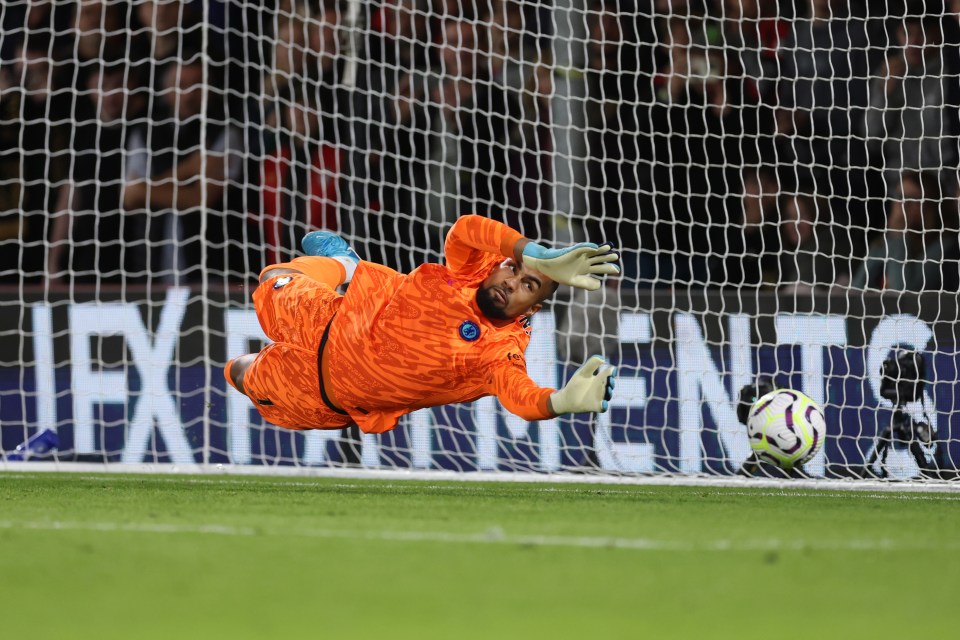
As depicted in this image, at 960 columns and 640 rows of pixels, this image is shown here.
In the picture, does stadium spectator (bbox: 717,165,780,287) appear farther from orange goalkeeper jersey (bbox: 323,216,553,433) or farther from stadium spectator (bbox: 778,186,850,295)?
orange goalkeeper jersey (bbox: 323,216,553,433)

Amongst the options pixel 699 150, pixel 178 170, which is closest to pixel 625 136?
pixel 699 150

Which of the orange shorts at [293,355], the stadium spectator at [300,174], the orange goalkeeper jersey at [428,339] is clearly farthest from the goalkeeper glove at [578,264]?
the stadium spectator at [300,174]

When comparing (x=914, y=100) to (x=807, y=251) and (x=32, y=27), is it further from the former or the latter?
(x=32, y=27)

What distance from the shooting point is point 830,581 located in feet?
10.4

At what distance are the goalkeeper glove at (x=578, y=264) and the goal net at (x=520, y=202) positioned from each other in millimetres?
2859

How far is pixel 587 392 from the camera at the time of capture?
4.65 metres

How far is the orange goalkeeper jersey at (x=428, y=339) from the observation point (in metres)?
5.26

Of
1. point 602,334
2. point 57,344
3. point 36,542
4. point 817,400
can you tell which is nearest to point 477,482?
point 602,334

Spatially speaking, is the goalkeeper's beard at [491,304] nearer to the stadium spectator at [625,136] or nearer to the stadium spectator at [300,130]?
the stadium spectator at [300,130]

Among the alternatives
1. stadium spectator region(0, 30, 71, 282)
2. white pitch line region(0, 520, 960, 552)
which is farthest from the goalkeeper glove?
stadium spectator region(0, 30, 71, 282)

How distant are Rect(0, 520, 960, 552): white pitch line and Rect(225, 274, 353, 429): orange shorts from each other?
4.99 ft

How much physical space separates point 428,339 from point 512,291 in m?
0.40

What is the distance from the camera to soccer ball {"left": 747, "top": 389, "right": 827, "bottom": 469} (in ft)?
21.4

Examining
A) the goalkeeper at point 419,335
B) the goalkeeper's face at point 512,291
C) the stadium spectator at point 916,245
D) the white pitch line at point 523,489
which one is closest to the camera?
the goalkeeper at point 419,335
